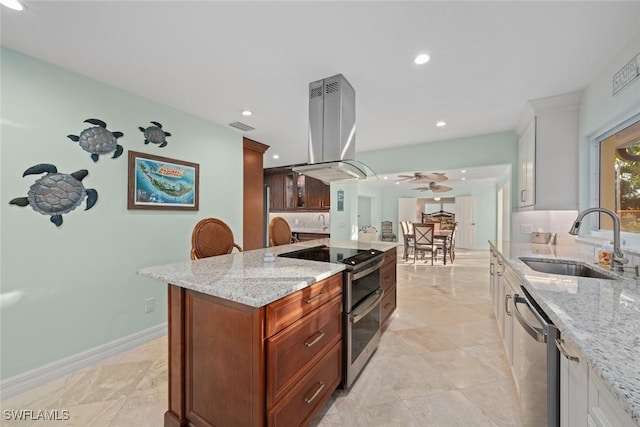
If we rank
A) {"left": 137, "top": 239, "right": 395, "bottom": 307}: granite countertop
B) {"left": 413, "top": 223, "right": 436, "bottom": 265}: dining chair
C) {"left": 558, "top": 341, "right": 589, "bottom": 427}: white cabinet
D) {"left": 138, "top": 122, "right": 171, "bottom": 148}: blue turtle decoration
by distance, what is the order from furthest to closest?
1. {"left": 413, "top": 223, "right": 436, "bottom": 265}: dining chair
2. {"left": 138, "top": 122, "right": 171, "bottom": 148}: blue turtle decoration
3. {"left": 137, "top": 239, "right": 395, "bottom": 307}: granite countertop
4. {"left": 558, "top": 341, "right": 589, "bottom": 427}: white cabinet

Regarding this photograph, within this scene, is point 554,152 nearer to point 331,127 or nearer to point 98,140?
point 331,127

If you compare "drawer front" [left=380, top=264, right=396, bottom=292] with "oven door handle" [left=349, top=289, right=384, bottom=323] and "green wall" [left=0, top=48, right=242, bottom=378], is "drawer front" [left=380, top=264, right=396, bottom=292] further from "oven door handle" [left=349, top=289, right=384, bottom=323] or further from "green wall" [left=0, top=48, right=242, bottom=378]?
"green wall" [left=0, top=48, right=242, bottom=378]

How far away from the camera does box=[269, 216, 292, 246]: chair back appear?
9.08 ft

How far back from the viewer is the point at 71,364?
2.00m

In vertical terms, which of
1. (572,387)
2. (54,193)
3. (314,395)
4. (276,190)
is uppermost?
(276,190)

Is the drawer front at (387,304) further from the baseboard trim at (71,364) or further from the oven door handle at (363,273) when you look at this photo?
the baseboard trim at (71,364)

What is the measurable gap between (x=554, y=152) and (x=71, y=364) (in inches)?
188

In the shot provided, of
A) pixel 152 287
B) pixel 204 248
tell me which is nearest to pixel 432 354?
pixel 204 248

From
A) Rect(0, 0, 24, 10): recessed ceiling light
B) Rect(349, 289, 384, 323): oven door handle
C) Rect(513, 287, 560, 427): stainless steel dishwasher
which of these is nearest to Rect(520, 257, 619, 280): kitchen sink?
Rect(513, 287, 560, 427): stainless steel dishwasher

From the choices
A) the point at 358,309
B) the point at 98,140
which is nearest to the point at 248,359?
the point at 358,309

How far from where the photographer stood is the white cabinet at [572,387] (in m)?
0.78

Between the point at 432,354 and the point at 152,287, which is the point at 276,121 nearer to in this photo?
the point at 152,287

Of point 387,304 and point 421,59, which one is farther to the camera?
point 387,304

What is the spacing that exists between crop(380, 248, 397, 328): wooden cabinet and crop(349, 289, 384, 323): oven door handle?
1.07 feet
